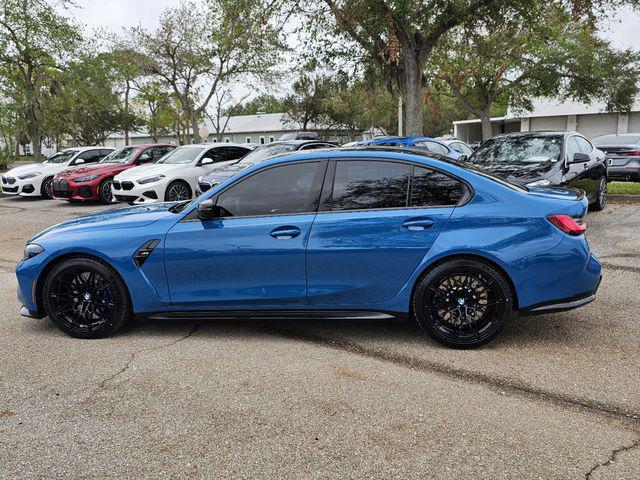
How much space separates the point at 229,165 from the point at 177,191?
53.6 inches

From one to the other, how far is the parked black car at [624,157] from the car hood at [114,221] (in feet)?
46.6

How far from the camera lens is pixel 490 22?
53.4 ft

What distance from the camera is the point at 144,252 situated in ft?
14.4

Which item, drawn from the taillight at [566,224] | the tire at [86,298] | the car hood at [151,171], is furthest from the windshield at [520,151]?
the tire at [86,298]

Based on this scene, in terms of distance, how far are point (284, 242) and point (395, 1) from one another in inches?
416

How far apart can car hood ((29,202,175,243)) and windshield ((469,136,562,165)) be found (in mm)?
6510

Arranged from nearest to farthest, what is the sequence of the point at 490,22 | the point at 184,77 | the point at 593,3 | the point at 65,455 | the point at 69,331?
1. the point at 65,455
2. the point at 69,331
3. the point at 593,3
4. the point at 490,22
5. the point at 184,77

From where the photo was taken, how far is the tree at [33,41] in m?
22.8

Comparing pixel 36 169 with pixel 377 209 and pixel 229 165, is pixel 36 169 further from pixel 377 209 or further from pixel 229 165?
pixel 377 209

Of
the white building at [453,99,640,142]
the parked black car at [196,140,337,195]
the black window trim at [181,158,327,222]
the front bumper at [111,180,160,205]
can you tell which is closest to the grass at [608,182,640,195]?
the parked black car at [196,140,337,195]

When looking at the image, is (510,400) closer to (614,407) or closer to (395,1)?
(614,407)

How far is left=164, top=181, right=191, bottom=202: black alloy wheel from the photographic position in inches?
494

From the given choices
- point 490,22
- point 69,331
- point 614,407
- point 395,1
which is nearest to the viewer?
point 614,407

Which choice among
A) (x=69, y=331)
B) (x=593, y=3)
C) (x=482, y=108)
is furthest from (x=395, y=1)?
(x=482, y=108)
